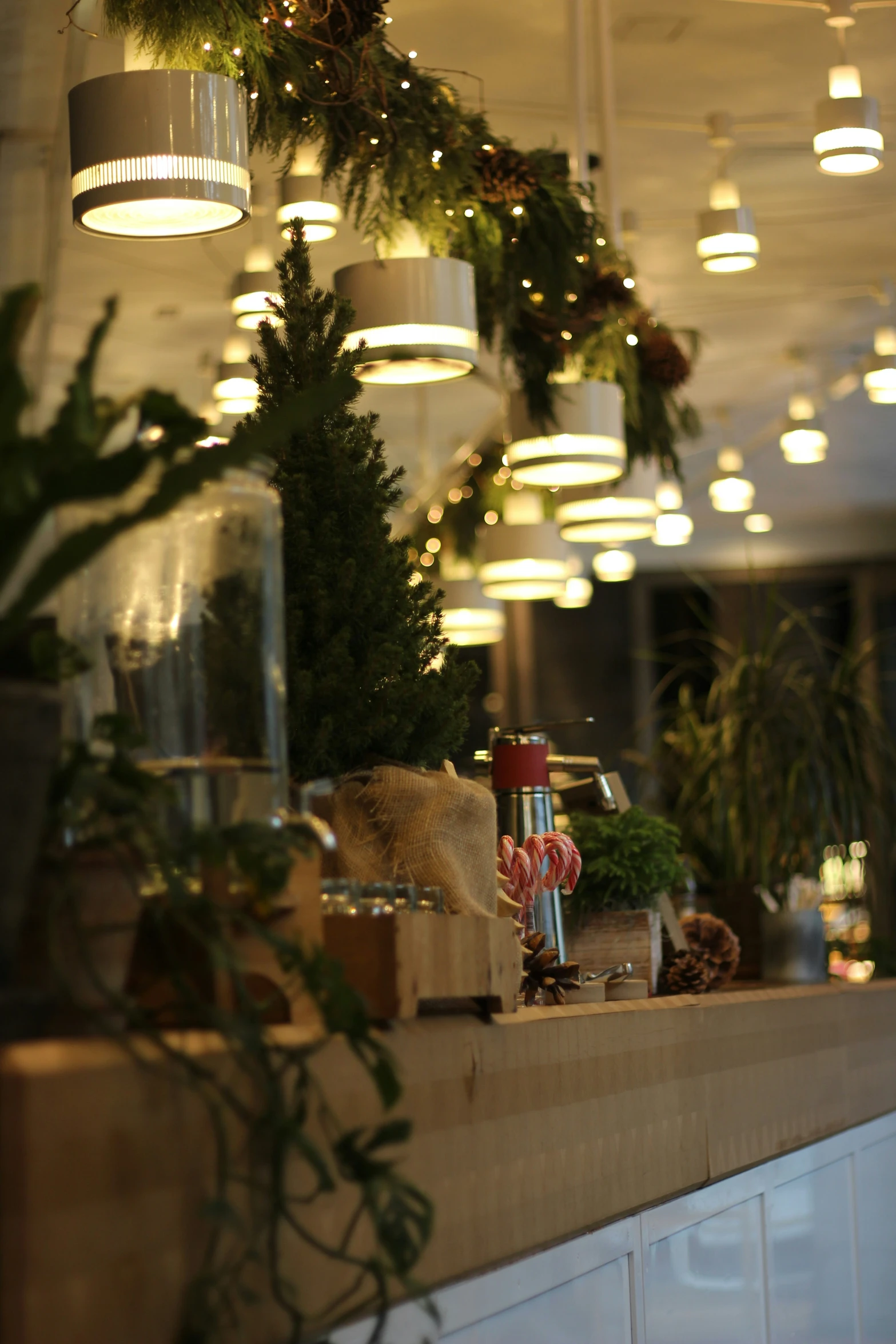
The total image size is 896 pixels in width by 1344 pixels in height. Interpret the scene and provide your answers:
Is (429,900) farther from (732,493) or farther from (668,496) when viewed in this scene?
(668,496)

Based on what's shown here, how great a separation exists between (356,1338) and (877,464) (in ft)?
31.5

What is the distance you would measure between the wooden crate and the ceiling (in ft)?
6.23

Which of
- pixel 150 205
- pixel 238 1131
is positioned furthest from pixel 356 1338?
pixel 150 205

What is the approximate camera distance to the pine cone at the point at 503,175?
98.2 inches

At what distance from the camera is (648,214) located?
575cm

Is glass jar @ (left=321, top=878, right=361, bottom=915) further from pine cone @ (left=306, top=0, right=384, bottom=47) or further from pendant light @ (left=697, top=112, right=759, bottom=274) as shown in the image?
pendant light @ (left=697, top=112, right=759, bottom=274)

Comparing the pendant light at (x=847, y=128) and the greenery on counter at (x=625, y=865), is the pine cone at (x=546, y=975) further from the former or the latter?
the pendant light at (x=847, y=128)

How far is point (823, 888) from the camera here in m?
3.14

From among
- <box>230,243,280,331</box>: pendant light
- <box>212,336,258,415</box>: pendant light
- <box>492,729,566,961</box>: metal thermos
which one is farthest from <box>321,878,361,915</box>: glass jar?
<box>230,243,280,331</box>: pendant light

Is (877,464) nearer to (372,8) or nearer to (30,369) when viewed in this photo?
(30,369)

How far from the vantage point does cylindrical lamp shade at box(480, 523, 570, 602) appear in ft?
17.9

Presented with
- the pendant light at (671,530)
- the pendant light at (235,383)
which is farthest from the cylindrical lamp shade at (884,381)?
the pendant light at (235,383)

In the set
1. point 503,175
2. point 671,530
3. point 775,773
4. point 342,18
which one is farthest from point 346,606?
point 671,530

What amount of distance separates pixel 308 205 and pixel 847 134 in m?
1.25
